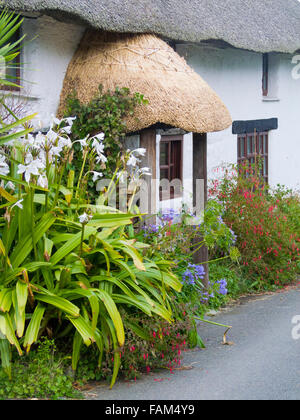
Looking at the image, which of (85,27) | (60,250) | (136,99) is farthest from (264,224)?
(60,250)

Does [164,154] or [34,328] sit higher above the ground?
[164,154]

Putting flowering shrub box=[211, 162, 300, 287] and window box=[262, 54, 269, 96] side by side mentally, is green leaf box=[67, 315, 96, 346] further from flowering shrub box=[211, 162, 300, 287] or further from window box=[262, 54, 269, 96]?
window box=[262, 54, 269, 96]

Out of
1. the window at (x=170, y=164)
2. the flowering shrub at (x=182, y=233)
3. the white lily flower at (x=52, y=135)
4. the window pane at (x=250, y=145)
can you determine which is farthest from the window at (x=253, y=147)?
the white lily flower at (x=52, y=135)

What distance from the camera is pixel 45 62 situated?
6500 millimetres

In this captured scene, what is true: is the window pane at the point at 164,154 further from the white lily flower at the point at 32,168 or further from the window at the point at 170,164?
the white lily flower at the point at 32,168

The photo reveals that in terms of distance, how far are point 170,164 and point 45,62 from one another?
274 centimetres

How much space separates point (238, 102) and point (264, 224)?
316cm

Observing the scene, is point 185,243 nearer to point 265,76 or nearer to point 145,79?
point 145,79

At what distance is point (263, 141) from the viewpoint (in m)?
11.7

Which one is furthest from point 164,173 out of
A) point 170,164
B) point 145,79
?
point 145,79

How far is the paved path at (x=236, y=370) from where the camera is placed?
4461 mm

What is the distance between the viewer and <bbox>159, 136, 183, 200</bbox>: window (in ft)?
27.9

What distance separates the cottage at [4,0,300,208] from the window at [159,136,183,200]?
0.9 inches

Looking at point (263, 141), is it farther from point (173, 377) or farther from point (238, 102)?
point (173, 377)
